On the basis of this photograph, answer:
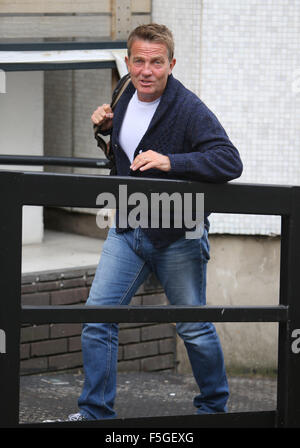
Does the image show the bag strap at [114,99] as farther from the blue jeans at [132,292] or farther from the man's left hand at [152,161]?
the man's left hand at [152,161]

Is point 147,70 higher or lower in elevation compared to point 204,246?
higher

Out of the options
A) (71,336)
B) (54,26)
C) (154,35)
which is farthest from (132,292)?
(54,26)

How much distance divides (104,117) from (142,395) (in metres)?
2.05

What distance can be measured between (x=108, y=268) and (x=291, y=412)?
0.95 meters

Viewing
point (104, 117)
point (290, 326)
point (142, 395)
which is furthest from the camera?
point (142, 395)

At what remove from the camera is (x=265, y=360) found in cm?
578

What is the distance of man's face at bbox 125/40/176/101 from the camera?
344 cm

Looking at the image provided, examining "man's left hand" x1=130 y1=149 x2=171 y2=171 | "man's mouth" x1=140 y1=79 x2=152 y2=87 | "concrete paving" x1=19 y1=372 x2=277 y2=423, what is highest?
"man's mouth" x1=140 y1=79 x2=152 y2=87

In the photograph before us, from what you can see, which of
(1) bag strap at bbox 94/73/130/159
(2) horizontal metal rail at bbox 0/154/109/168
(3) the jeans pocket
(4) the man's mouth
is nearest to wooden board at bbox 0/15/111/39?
(2) horizontal metal rail at bbox 0/154/109/168

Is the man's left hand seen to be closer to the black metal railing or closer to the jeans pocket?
the black metal railing

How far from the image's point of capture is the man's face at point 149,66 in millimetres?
3443

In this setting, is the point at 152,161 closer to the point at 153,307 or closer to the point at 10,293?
the point at 153,307

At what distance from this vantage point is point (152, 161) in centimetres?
315

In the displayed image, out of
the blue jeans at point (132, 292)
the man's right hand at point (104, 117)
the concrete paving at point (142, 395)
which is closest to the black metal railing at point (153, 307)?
the blue jeans at point (132, 292)
